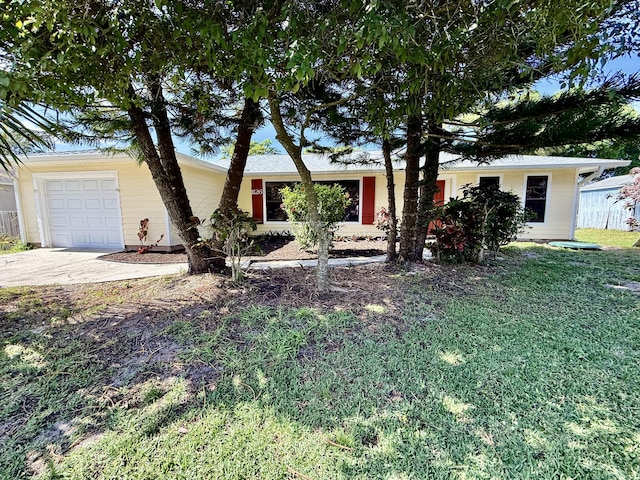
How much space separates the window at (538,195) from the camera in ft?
30.8

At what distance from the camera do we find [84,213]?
8.56 metres

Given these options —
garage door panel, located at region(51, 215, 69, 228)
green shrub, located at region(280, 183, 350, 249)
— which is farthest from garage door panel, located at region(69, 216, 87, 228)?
green shrub, located at region(280, 183, 350, 249)

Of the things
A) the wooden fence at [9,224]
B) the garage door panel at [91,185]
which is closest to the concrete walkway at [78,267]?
the garage door panel at [91,185]

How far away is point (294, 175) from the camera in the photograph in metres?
10.2

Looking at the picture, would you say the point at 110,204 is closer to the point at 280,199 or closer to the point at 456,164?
the point at 280,199

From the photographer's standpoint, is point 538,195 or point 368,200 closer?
point 538,195

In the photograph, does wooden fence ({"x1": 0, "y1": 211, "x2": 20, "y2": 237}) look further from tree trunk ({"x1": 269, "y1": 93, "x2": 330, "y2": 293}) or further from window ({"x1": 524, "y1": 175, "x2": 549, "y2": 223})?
window ({"x1": 524, "y1": 175, "x2": 549, "y2": 223})

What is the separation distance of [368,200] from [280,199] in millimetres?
3084

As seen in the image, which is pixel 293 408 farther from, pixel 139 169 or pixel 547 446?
pixel 139 169

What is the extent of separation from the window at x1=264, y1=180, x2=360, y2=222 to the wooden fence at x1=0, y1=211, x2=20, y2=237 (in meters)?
7.96

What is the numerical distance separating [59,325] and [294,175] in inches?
310

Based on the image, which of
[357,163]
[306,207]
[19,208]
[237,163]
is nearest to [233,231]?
[237,163]

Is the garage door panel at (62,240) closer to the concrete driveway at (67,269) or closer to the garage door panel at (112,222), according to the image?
the concrete driveway at (67,269)

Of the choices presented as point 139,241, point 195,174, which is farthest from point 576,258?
point 139,241
